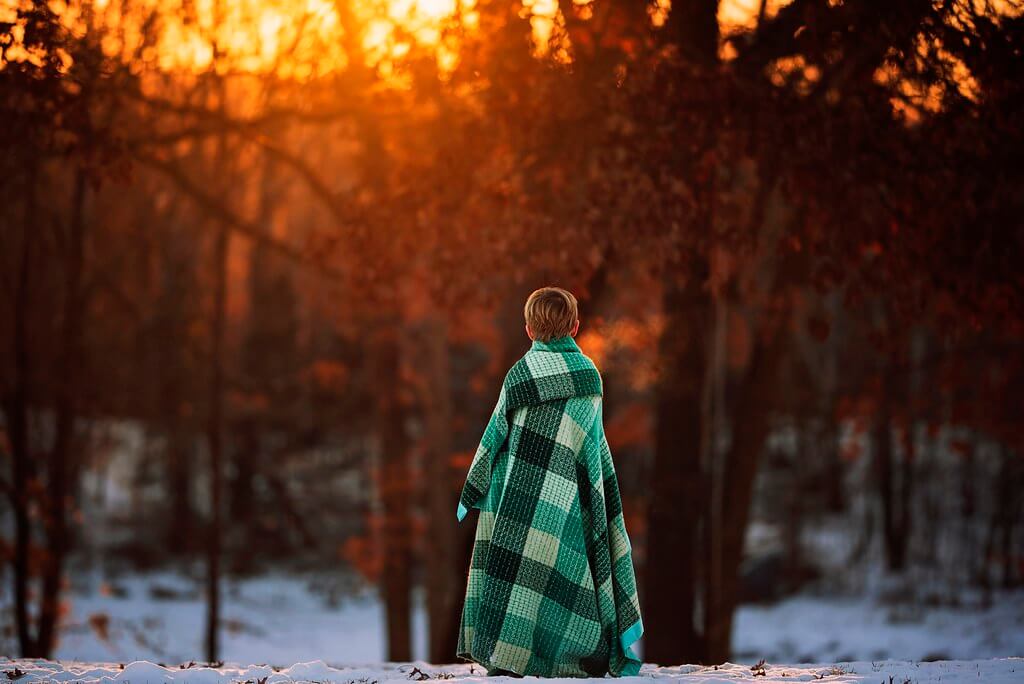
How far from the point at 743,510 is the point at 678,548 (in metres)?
0.97

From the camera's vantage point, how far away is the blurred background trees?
7.66m

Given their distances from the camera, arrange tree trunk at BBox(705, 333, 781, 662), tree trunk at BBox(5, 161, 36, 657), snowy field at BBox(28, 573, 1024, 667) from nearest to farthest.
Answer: tree trunk at BBox(705, 333, 781, 662) < tree trunk at BBox(5, 161, 36, 657) < snowy field at BBox(28, 573, 1024, 667)

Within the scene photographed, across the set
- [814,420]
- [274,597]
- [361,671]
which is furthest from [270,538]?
[361,671]

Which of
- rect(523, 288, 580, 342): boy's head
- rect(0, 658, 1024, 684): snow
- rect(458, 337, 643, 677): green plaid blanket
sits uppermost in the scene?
rect(523, 288, 580, 342): boy's head

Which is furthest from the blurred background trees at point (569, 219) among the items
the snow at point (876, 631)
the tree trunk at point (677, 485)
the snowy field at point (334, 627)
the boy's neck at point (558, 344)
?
the boy's neck at point (558, 344)

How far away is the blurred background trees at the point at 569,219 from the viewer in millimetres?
7656

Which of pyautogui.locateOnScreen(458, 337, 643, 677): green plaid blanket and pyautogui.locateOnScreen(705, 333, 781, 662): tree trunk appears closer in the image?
Answer: pyautogui.locateOnScreen(458, 337, 643, 677): green plaid blanket

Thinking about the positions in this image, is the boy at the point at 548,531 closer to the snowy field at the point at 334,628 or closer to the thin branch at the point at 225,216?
the snowy field at the point at 334,628

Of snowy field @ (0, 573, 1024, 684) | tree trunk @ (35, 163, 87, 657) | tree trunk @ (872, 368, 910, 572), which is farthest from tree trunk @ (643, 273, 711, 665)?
tree trunk @ (872, 368, 910, 572)

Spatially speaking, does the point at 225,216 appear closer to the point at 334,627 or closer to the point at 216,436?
the point at 216,436

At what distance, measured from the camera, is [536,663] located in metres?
5.10

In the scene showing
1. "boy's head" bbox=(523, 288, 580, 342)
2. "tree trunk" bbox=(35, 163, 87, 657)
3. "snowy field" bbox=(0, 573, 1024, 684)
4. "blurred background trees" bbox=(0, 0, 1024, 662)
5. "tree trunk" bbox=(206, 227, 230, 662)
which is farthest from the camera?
"snowy field" bbox=(0, 573, 1024, 684)

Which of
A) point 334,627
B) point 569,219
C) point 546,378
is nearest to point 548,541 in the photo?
point 546,378

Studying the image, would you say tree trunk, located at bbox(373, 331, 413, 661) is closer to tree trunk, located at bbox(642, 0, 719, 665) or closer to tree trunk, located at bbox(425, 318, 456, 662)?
tree trunk, located at bbox(425, 318, 456, 662)
